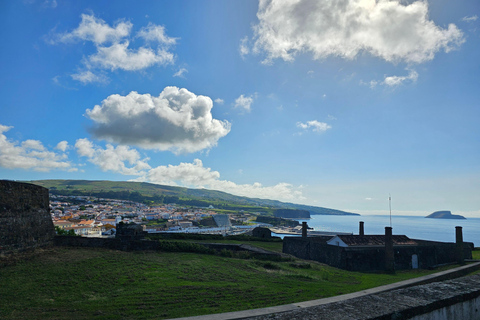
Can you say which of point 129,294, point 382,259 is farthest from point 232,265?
point 382,259

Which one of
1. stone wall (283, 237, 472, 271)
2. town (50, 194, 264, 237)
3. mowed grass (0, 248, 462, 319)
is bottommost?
town (50, 194, 264, 237)

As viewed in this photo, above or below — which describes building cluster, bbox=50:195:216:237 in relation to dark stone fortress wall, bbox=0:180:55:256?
below

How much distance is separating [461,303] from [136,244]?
2331 centimetres

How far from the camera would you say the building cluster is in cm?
8138

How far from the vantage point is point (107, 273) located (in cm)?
1555

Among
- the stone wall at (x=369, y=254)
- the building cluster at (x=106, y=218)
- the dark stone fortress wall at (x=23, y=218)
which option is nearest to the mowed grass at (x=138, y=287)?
the dark stone fortress wall at (x=23, y=218)

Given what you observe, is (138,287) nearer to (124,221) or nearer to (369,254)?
(369,254)

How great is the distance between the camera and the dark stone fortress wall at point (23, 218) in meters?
17.5

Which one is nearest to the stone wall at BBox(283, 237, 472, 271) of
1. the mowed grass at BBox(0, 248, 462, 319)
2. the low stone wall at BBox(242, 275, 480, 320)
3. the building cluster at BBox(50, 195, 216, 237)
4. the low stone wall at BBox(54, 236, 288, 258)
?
the mowed grass at BBox(0, 248, 462, 319)

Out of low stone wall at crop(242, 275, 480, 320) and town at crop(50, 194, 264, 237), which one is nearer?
low stone wall at crop(242, 275, 480, 320)

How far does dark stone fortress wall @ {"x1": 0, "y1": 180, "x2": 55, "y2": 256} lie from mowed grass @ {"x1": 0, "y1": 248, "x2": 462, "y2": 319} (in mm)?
1386

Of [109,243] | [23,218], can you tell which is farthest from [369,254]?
[23,218]

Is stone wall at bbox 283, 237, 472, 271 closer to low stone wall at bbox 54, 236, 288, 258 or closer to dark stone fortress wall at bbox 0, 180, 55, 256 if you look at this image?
low stone wall at bbox 54, 236, 288, 258

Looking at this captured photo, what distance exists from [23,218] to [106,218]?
113656 millimetres
